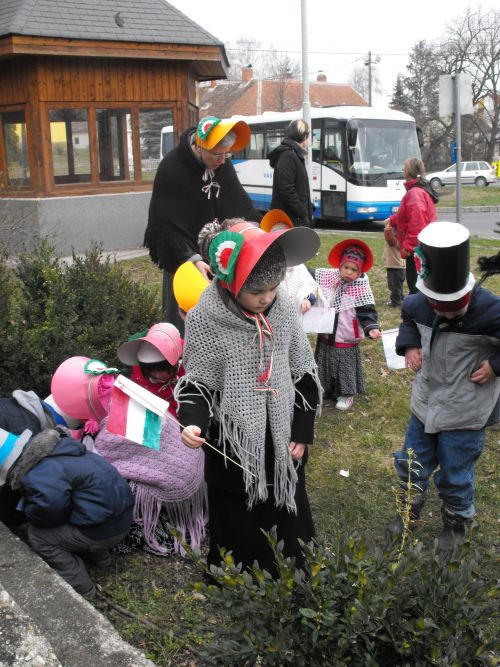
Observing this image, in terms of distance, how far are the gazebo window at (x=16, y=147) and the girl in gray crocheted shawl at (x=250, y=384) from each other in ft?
34.3

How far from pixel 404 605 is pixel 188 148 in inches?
122

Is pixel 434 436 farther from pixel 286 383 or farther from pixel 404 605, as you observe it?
pixel 404 605

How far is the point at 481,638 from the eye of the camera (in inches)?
73.0

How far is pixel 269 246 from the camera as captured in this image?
106 inches

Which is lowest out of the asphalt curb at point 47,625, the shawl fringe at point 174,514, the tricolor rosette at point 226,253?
the shawl fringe at point 174,514

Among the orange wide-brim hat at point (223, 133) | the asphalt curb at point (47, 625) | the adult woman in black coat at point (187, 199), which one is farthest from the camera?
the adult woman in black coat at point (187, 199)

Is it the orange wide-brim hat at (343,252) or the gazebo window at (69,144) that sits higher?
the gazebo window at (69,144)

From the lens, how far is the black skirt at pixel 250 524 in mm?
3070

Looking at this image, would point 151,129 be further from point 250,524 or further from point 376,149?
point 250,524

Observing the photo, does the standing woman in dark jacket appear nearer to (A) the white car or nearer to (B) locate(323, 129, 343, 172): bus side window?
(B) locate(323, 129, 343, 172): bus side window

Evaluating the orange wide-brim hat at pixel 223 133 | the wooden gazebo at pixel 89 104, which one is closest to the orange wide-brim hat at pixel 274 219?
the orange wide-brim hat at pixel 223 133

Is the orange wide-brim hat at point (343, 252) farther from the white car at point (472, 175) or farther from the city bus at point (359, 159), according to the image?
the white car at point (472, 175)

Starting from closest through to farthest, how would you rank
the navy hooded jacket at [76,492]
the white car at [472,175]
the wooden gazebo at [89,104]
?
the navy hooded jacket at [76,492] → the wooden gazebo at [89,104] → the white car at [472,175]

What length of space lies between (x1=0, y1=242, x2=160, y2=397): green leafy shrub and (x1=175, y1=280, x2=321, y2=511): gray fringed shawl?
5.18ft
